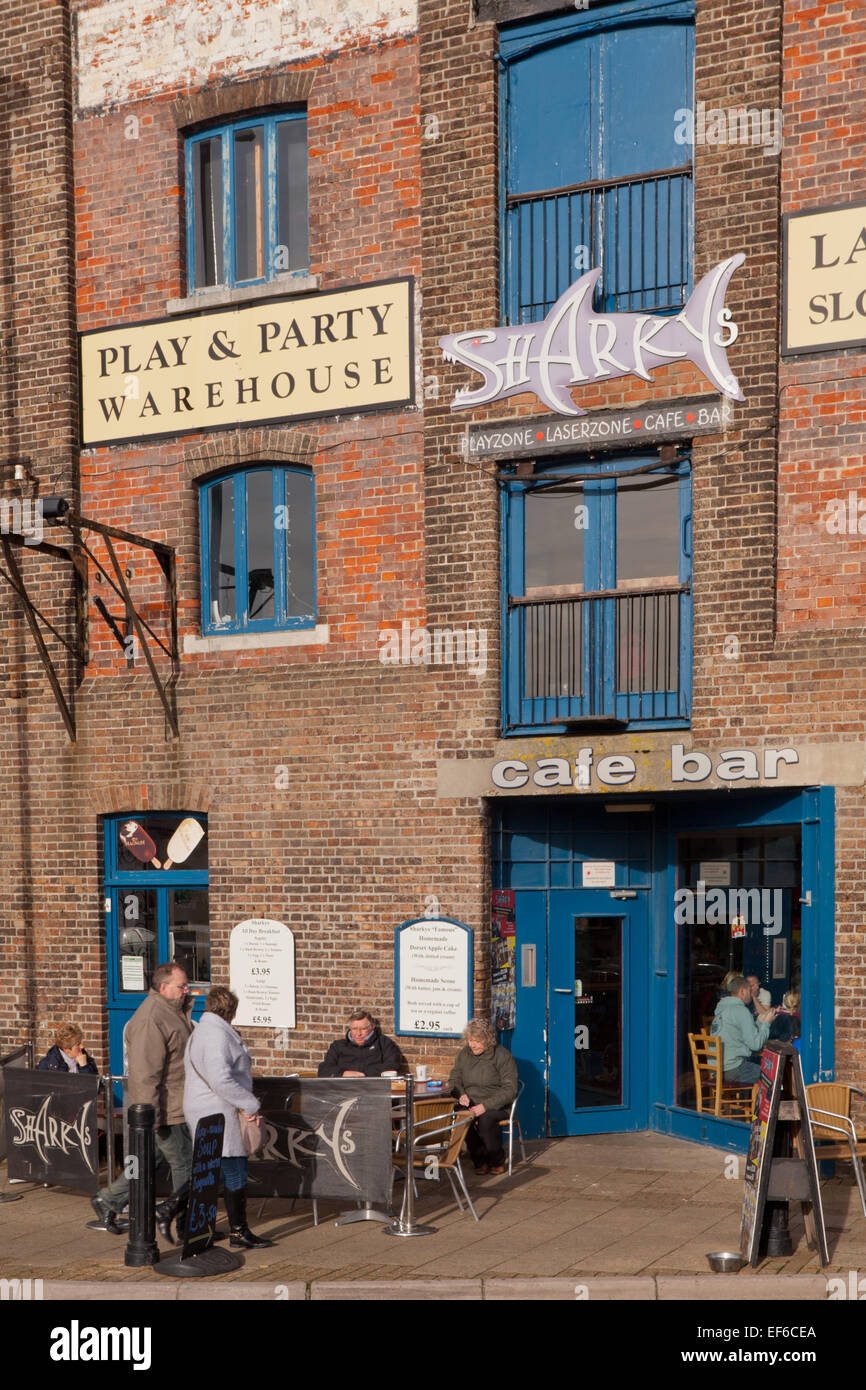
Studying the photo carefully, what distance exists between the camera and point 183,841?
14.0 meters

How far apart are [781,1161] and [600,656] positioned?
183 inches

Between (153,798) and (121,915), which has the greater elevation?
(153,798)

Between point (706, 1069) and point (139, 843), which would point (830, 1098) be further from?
point (139, 843)

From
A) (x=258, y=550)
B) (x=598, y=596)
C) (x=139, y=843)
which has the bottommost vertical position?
(x=139, y=843)

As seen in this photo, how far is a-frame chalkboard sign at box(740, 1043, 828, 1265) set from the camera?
29.0 ft

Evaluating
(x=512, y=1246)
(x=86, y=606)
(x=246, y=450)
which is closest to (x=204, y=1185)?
(x=512, y=1246)

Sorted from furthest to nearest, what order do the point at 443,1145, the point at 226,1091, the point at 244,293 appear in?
1. the point at 244,293
2. the point at 443,1145
3. the point at 226,1091

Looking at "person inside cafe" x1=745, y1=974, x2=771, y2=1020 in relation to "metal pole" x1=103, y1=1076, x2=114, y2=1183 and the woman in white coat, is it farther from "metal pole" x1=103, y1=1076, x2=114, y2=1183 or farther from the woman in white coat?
"metal pole" x1=103, y1=1076, x2=114, y2=1183

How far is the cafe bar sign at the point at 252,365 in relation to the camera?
Answer: 42.8 feet

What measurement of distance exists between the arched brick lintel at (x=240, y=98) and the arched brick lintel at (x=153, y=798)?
6145 mm

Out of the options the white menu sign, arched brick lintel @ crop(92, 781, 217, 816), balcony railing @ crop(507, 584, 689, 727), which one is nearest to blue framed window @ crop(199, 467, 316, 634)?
arched brick lintel @ crop(92, 781, 217, 816)

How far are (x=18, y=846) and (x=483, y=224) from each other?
720 cm

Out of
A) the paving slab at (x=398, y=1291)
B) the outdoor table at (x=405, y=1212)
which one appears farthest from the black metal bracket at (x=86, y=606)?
the paving slab at (x=398, y=1291)

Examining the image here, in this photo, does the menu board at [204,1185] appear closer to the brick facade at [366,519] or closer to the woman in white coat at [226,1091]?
the woman in white coat at [226,1091]
